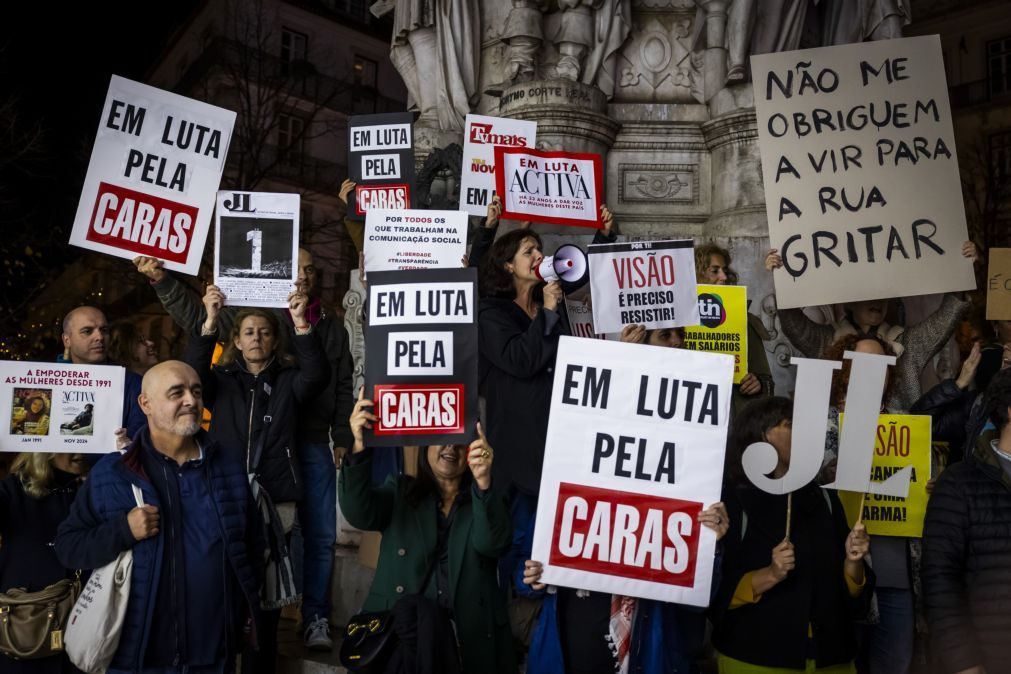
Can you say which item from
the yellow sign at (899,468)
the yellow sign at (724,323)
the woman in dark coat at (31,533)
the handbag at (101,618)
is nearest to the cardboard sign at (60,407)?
the woman in dark coat at (31,533)

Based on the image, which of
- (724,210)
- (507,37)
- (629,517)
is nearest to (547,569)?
(629,517)

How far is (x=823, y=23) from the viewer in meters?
10.5

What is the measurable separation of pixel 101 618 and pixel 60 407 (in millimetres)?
1387

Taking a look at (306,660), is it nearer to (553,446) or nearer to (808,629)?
(553,446)

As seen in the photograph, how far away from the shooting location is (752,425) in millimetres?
4930

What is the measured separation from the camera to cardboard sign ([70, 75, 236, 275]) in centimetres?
653

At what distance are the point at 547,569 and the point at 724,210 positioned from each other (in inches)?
223

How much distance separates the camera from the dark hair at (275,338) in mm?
6184

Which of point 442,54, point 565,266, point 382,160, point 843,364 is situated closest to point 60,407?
point 565,266

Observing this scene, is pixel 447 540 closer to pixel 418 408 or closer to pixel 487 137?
pixel 418 408

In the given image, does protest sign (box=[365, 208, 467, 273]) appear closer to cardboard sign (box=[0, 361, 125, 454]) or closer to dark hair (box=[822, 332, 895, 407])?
cardboard sign (box=[0, 361, 125, 454])

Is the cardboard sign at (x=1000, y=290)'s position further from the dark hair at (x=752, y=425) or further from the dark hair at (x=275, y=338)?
the dark hair at (x=275, y=338)

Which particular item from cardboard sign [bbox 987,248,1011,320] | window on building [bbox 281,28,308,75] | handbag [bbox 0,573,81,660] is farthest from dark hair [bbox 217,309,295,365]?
window on building [bbox 281,28,308,75]

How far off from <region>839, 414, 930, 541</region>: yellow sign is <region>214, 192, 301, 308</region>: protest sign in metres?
3.01
